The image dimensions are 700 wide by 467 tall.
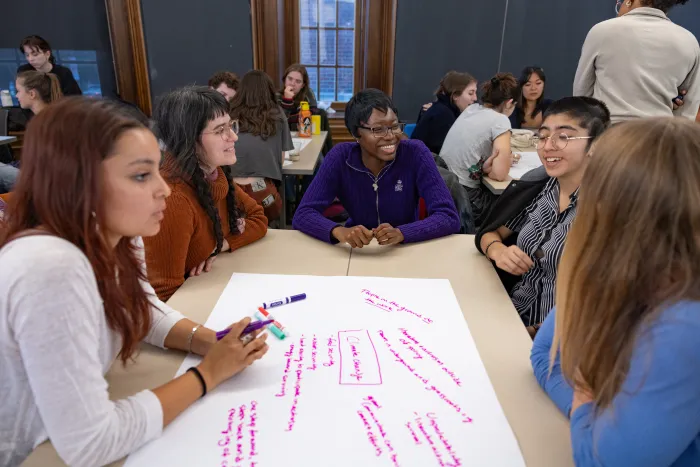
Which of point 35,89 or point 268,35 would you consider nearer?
point 35,89

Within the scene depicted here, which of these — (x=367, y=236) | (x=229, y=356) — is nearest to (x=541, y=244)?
(x=367, y=236)

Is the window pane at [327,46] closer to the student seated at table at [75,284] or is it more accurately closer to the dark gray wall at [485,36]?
the dark gray wall at [485,36]

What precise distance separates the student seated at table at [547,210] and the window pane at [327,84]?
387 cm

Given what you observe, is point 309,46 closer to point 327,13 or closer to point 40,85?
point 327,13

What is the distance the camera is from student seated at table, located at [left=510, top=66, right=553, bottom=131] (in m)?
4.22

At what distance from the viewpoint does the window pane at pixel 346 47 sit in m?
5.00

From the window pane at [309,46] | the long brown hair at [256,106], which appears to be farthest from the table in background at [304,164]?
the window pane at [309,46]

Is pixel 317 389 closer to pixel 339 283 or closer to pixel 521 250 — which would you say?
pixel 339 283

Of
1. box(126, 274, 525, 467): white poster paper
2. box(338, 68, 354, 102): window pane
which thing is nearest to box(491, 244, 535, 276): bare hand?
box(126, 274, 525, 467): white poster paper

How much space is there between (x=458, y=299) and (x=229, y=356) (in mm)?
662

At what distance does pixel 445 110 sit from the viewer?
3664 mm

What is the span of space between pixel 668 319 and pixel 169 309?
0.99 m

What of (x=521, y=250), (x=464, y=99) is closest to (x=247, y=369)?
(x=521, y=250)

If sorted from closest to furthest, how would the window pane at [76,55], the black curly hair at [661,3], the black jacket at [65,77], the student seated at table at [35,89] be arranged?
1. the black curly hair at [661,3]
2. the student seated at table at [35,89]
3. the black jacket at [65,77]
4. the window pane at [76,55]
